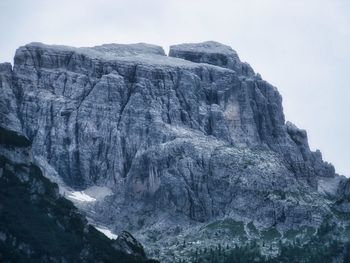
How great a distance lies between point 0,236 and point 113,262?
32.9 m

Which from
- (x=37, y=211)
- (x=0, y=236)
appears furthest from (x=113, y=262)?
(x=0, y=236)

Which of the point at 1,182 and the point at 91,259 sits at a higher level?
the point at 1,182

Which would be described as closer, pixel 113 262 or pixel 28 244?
pixel 28 244

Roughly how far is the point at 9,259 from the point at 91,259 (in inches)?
1092

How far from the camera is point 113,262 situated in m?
199

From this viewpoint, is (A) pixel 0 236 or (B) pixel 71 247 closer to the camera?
(A) pixel 0 236

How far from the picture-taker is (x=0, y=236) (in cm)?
17488

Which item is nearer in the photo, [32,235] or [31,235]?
[31,235]

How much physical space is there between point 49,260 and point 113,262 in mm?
22657

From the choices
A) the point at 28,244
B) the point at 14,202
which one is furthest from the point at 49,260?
the point at 14,202

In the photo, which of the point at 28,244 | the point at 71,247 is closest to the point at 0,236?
the point at 28,244

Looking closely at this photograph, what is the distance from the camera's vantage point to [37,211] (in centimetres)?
19588

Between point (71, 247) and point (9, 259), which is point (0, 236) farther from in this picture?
point (71, 247)

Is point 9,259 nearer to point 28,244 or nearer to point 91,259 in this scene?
point 28,244
